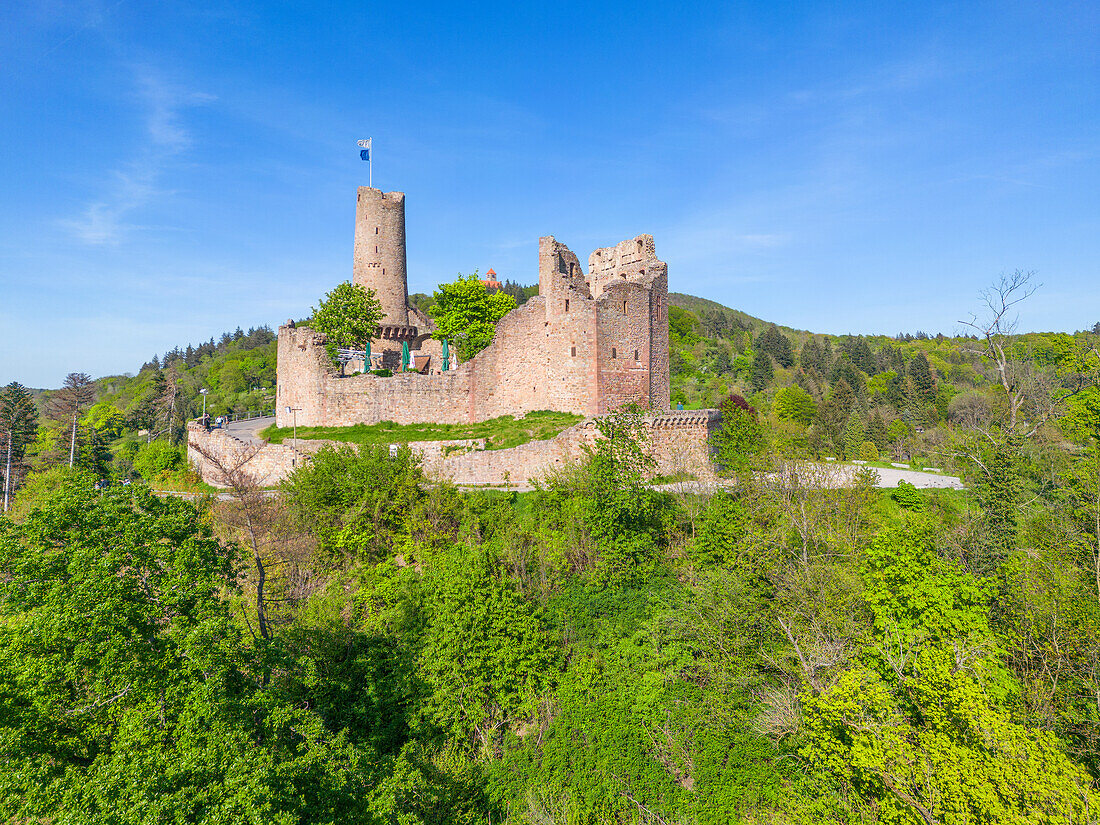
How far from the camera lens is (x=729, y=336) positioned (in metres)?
130

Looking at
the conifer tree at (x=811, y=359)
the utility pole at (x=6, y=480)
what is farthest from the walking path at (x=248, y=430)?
the conifer tree at (x=811, y=359)

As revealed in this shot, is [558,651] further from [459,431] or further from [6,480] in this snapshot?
[6,480]

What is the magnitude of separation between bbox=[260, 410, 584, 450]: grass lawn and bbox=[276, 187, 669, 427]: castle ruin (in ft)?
1.97

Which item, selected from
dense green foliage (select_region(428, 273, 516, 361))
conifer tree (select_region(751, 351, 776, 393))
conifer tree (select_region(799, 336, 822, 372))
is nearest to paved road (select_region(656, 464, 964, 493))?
dense green foliage (select_region(428, 273, 516, 361))

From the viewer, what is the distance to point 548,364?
33.1m

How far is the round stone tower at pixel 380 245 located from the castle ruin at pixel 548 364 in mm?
8052

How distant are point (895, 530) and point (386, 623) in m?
17.3

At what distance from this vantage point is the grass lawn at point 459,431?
102ft

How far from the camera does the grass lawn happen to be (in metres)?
31.0

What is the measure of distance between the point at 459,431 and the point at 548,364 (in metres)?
6.17

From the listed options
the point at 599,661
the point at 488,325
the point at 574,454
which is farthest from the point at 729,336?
the point at 599,661

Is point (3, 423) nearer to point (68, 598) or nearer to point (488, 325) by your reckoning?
point (488, 325)

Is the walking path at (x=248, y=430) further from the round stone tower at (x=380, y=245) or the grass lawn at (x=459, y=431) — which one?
the round stone tower at (x=380, y=245)

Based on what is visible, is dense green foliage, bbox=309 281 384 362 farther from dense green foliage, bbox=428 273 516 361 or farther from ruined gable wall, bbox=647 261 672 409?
ruined gable wall, bbox=647 261 672 409
